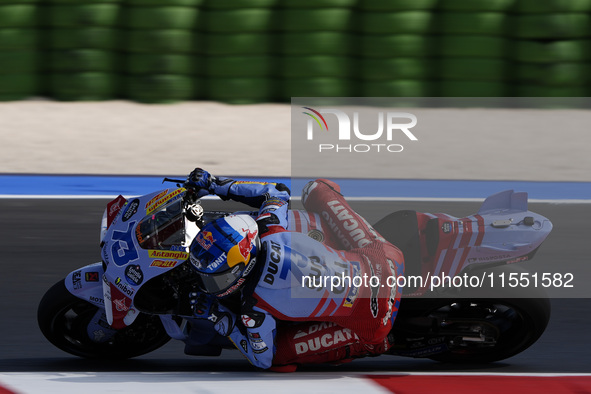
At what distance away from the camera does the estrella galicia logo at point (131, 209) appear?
4.11 meters

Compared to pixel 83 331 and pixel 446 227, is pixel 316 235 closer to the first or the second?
pixel 446 227

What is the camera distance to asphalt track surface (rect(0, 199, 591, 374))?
4707 millimetres

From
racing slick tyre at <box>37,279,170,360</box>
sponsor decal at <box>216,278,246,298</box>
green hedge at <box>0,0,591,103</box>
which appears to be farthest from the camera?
green hedge at <box>0,0,591,103</box>

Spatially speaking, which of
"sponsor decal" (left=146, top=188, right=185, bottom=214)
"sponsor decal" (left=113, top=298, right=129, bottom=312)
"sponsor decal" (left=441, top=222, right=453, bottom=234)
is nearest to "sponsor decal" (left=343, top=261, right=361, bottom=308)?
"sponsor decal" (left=441, top=222, right=453, bottom=234)

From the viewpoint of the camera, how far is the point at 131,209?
4.15 meters

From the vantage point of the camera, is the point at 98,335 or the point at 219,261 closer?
the point at 219,261

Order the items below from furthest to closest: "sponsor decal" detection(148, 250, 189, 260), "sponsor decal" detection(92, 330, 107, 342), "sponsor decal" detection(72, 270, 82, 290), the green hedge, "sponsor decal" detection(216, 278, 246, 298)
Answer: the green hedge < "sponsor decal" detection(92, 330, 107, 342) < "sponsor decal" detection(72, 270, 82, 290) < "sponsor decal" detection(148, 250, 189, 260) < "sponsor decal" detection(216, 278, 246, 298)

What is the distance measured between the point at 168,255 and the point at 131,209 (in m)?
0.37

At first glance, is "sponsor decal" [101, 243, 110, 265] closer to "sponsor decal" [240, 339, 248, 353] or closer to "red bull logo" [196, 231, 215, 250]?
"red bull logo" [196, 231, 215, 250]

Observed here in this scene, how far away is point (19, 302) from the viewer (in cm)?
571

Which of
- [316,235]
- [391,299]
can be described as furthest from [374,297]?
[316,235]

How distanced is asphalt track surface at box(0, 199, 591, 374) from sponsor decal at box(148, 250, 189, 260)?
37.9 inches

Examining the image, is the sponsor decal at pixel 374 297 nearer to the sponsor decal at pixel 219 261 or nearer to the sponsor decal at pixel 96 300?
the sponsor decal at pixel 219 261

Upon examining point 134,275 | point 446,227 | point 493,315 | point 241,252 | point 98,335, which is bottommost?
point 98,335
